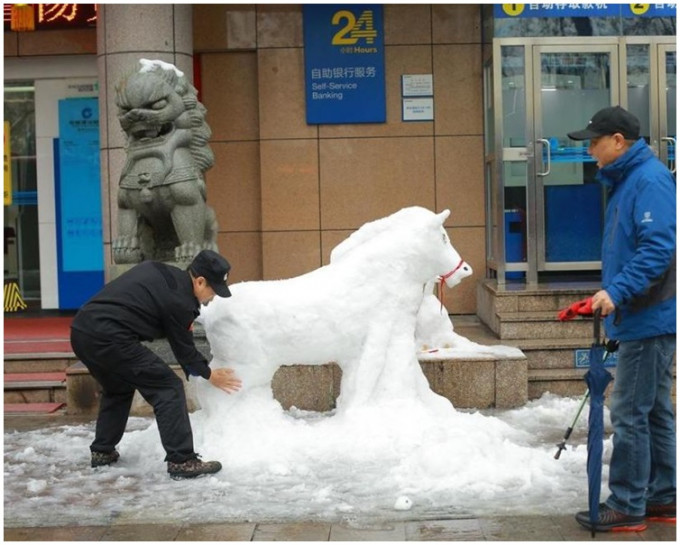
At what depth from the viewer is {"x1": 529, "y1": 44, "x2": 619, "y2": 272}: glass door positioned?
1107 cm

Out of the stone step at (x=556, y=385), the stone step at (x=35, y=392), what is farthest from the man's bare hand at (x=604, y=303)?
the stone step at (x=35, y=392)

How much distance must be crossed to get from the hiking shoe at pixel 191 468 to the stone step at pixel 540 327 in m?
4.04

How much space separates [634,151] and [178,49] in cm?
594

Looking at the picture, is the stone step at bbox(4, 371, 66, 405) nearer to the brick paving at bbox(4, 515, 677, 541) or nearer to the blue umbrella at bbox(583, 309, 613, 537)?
the brick paving at bbox(4, 515, 677, 541)

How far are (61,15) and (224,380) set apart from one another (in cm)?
695

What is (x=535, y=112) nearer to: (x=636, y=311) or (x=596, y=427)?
(x=636, y=311)

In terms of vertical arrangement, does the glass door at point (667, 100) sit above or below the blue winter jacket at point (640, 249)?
above

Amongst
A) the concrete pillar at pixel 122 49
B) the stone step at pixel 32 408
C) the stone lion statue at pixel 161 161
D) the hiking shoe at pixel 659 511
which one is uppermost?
the concrete pillar at pixel 122 49

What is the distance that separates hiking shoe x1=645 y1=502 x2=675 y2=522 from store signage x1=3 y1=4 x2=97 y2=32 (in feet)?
28.6

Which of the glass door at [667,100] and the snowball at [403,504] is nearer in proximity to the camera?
the snowball at [403,504]

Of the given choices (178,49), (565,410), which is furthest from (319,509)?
(178,49)

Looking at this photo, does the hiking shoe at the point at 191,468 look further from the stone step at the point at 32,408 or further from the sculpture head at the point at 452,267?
the stone step at the point at 32,408

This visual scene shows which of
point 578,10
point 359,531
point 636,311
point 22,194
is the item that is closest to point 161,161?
point 359,531

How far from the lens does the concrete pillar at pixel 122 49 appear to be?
10.2 m
